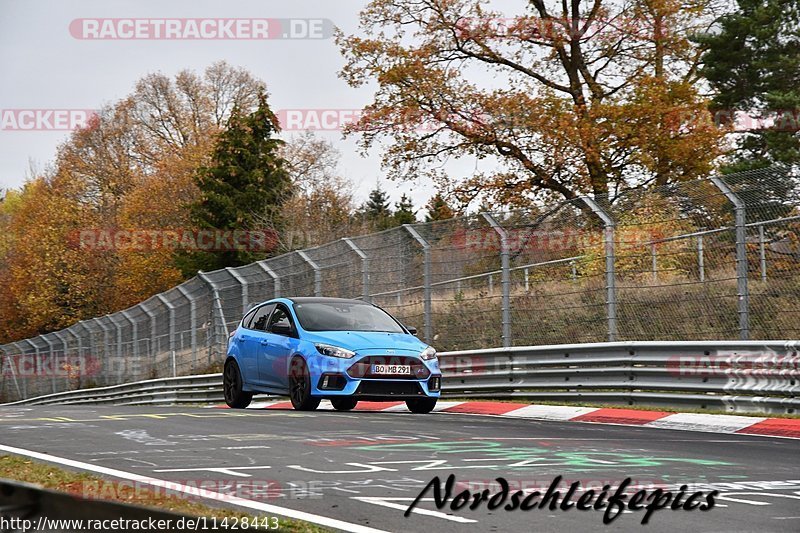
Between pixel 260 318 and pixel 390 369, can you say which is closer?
pixel 390 369

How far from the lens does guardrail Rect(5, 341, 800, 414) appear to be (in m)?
12.7

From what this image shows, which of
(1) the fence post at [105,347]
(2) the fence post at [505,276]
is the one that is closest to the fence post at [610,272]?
(2) the fence post at [505,276]

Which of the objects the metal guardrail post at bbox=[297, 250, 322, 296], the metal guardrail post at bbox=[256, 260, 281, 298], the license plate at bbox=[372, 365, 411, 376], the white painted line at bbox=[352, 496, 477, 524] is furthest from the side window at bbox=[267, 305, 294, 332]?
the white painted line at bbox=[352, 496, 477, 524]

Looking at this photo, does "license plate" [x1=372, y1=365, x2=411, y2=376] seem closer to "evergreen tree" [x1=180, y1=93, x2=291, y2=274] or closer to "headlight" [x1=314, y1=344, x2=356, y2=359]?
"headlight" [x1=314, y1=344, x2=356, y2=359]

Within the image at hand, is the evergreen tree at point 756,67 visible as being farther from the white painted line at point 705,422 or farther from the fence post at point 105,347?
the white painted line at point 705,422

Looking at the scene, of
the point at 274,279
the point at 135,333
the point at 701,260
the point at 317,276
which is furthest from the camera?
the point at 135,333

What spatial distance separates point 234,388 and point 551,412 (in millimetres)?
4824

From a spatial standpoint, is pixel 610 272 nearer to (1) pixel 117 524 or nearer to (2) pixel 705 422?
(2) pixel 705 422

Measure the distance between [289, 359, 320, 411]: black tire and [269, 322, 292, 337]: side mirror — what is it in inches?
18.7

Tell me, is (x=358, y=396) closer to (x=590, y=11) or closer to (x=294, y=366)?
(x=294, y=366)

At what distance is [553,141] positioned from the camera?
1247 inches

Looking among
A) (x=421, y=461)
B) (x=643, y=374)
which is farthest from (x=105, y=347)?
(x=421, y=461)

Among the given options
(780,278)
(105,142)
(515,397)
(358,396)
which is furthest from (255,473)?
(105,142)

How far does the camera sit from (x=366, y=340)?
575 inches
